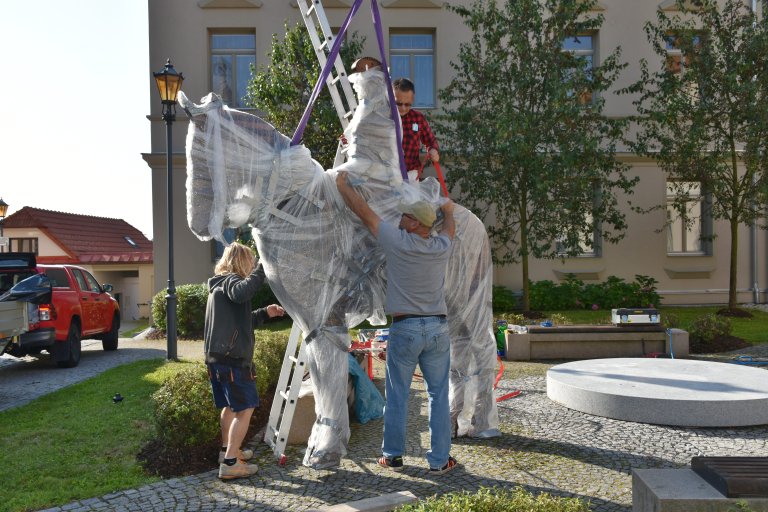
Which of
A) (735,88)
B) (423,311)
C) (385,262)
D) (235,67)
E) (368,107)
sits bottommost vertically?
(423,311)

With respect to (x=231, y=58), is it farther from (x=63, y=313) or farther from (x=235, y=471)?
(x=235, y=471)

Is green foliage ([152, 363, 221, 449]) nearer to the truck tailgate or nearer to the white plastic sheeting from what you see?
the white plastic sheeting

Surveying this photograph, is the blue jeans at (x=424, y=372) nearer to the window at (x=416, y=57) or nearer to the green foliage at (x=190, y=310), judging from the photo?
the green foliage at (x=190, y=310)

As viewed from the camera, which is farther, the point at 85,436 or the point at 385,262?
the point at 85,436

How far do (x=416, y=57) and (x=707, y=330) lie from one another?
10.8 meters

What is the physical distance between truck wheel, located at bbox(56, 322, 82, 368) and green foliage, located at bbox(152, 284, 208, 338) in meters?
2.91

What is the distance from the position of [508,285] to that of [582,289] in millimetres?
1980

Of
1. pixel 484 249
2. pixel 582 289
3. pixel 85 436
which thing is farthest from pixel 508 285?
pixel 85 436

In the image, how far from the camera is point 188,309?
45.6 feet

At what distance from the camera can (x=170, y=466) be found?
16.0 feet

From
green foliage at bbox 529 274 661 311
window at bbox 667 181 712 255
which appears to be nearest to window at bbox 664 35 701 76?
window at bbox 667 181 712 255

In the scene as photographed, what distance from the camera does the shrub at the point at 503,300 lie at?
616 inches

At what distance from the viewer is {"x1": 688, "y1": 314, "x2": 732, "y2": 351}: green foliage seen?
10625mm

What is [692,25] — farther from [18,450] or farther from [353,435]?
[18,450]
